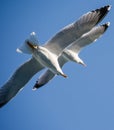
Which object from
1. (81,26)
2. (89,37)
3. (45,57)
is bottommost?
(81,26)

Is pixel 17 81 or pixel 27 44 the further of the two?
pixel 17 81

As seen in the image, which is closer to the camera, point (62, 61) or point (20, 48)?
point (20, 48)

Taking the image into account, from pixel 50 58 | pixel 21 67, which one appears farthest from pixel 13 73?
pixel 50 58

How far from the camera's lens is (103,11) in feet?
48.9

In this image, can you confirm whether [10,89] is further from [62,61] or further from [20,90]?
[62,61]

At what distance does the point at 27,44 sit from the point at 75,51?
4.46 meters

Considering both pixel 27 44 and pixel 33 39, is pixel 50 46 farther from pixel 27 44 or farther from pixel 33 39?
pixel 33 39

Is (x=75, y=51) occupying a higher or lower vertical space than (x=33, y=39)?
higher

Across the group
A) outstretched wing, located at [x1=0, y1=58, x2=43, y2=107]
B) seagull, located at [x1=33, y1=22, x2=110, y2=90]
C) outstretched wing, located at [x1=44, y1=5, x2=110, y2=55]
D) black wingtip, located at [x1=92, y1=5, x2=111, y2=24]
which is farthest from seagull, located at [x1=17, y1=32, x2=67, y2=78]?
seagull, located at [x1=33, y1=22, x2=110, y2=90]

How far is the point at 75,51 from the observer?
19078 mm

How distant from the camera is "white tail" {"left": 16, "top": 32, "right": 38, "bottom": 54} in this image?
47.3 ft

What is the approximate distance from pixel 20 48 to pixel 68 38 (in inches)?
63.2

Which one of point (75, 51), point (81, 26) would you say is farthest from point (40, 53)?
point (75, 51)

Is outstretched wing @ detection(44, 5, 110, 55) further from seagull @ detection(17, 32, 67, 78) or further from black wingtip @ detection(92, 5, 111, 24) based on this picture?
seagull @ detection(17, 32, 67, 78)
